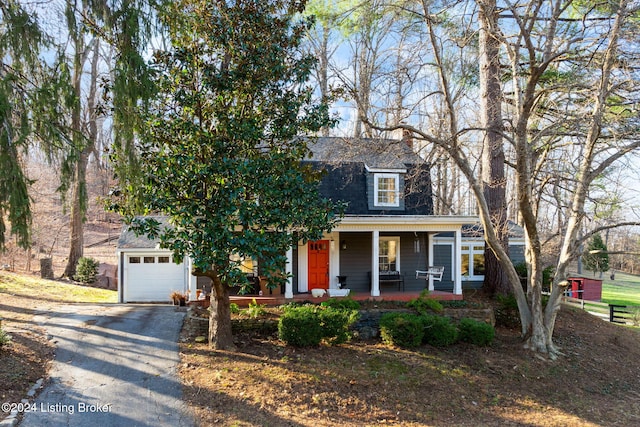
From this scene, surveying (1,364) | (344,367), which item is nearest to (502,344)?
(344,367)

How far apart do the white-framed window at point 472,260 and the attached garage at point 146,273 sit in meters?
11.6

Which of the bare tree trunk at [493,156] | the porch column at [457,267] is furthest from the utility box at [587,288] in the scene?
the porch column at [457,267]

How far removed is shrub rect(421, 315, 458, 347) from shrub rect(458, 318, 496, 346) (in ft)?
1.45

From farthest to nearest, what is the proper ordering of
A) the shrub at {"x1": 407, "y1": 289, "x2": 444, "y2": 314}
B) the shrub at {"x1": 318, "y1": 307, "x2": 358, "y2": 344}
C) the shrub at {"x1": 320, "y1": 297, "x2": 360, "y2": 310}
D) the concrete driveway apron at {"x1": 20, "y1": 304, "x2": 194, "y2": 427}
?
the shrub at {"x1": 407, "y1": 289, "x2": 444, "y2": 314} < the shrub at {"x1": 320, "y1": 297, "x2": 360, "y2": 310} < the shrub at {"x1": 318, "y1": 307, "x2": 358, "y2": 344} < the concrete driveway apron at {"x1": 20, "y1": 304, "x2": 194, "y2": 427}

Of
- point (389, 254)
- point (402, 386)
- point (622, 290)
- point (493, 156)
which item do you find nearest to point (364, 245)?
point (389, 254)

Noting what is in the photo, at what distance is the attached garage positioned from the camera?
50.5 feet

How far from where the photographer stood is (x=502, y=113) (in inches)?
468

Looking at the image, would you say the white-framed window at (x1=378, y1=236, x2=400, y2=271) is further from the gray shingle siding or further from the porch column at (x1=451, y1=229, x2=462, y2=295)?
the porch column at (x1=451, y1=229, x2=462, y2=295)

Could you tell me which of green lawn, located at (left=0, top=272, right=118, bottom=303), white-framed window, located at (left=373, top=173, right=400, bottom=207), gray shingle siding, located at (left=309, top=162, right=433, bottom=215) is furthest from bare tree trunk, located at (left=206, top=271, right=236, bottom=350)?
green lawn, located at (left=0, top=272, right=118, bottom=303)

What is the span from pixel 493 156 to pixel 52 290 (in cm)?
1699

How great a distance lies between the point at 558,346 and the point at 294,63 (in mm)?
9672

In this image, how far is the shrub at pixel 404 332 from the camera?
9.41 metres

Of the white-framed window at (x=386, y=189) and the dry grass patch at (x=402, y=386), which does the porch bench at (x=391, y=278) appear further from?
the dry grass patch at (x=402, y=386)

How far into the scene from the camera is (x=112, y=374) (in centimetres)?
720
